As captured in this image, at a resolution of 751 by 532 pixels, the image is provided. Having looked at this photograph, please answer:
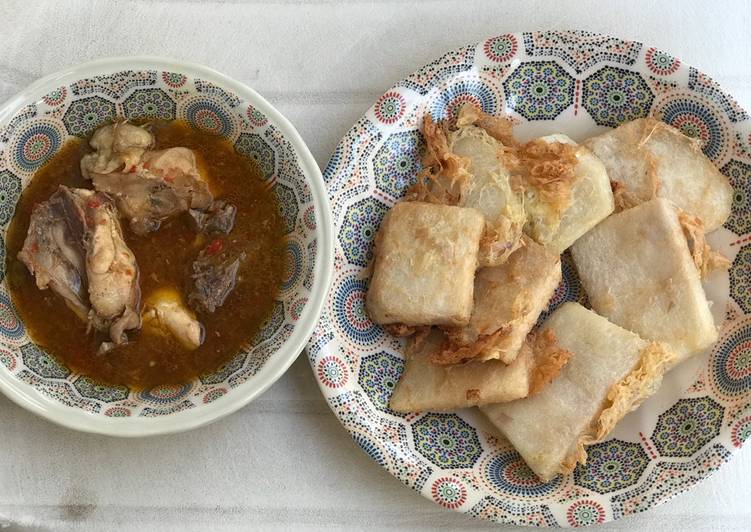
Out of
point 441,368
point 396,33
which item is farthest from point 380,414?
point 396,33

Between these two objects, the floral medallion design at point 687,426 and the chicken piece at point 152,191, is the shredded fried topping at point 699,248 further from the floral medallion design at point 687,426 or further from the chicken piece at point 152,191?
the chicken piece at point 152,191

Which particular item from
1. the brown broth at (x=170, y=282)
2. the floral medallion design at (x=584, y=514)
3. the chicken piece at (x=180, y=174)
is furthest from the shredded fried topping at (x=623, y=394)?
the chicken piece at (x=180, y=174)

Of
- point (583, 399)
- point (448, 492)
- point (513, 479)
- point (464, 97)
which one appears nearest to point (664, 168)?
point (464, 97)

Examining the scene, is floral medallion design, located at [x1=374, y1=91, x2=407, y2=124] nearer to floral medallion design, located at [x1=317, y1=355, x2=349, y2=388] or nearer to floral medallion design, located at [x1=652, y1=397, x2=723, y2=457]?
floral medallion design, located at [x1=317, y1=355, x2=349, y2=388]

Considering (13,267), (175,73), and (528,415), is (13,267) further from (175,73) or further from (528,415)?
(528,415)

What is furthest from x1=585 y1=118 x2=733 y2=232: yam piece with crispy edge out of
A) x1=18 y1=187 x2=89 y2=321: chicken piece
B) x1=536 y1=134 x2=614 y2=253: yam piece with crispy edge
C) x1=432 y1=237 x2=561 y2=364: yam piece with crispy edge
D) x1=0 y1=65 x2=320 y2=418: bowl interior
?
x1=18 y1=187 x2=89 y2=321: chicken piece
